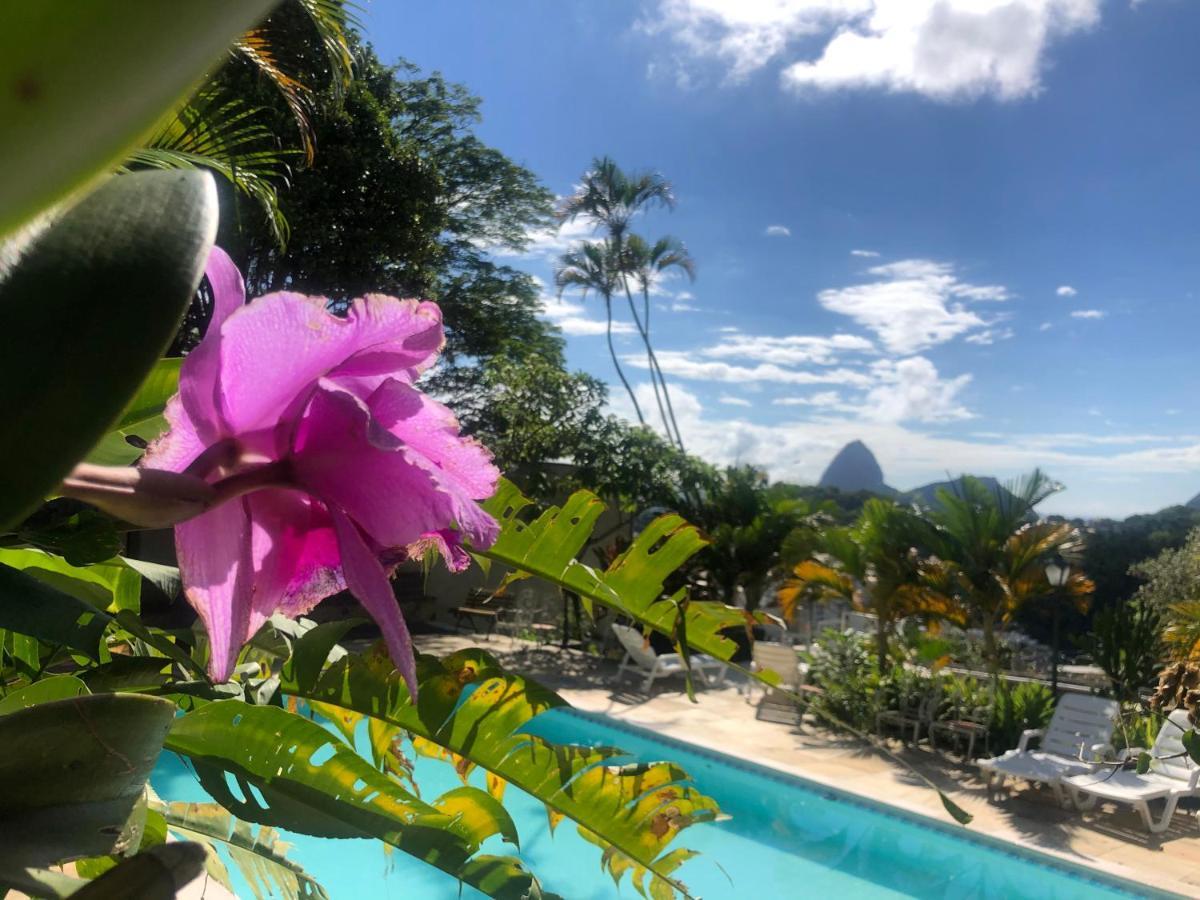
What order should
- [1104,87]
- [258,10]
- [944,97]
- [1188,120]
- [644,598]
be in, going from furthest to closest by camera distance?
[944,97] < [1104,87] < [1188,120] < [644,598] < [258,10]

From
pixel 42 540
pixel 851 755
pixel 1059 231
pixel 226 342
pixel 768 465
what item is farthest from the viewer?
pixel 1059 231

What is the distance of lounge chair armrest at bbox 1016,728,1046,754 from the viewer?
834cm

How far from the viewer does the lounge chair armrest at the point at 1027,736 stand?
8336 mm

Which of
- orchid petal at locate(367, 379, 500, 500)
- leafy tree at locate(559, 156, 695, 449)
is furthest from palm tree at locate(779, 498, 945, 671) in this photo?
leafy tree at locate(559, 156, 695, 449)

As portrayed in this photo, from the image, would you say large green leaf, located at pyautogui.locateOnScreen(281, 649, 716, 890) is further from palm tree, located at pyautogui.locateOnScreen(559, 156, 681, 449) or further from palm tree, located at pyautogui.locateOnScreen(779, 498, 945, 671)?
palm tree, located at pyautogui.locateOnScreen(559, 156, 681, 449)

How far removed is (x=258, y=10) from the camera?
190 mm

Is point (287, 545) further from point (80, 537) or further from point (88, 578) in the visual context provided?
point (88, 578)

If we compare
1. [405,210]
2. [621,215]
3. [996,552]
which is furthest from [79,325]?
[621,215]

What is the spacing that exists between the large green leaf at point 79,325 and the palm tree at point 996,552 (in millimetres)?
10725

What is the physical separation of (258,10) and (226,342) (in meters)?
0.19

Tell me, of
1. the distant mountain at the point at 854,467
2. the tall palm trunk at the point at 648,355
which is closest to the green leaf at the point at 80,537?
the tall palm trunk at the point at 648,355

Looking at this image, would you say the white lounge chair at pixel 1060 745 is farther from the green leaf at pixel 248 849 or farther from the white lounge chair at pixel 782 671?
the green leaf at pixel 248 849

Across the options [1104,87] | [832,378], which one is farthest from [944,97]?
[832,378]

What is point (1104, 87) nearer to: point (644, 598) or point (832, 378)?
point (832, 378)
